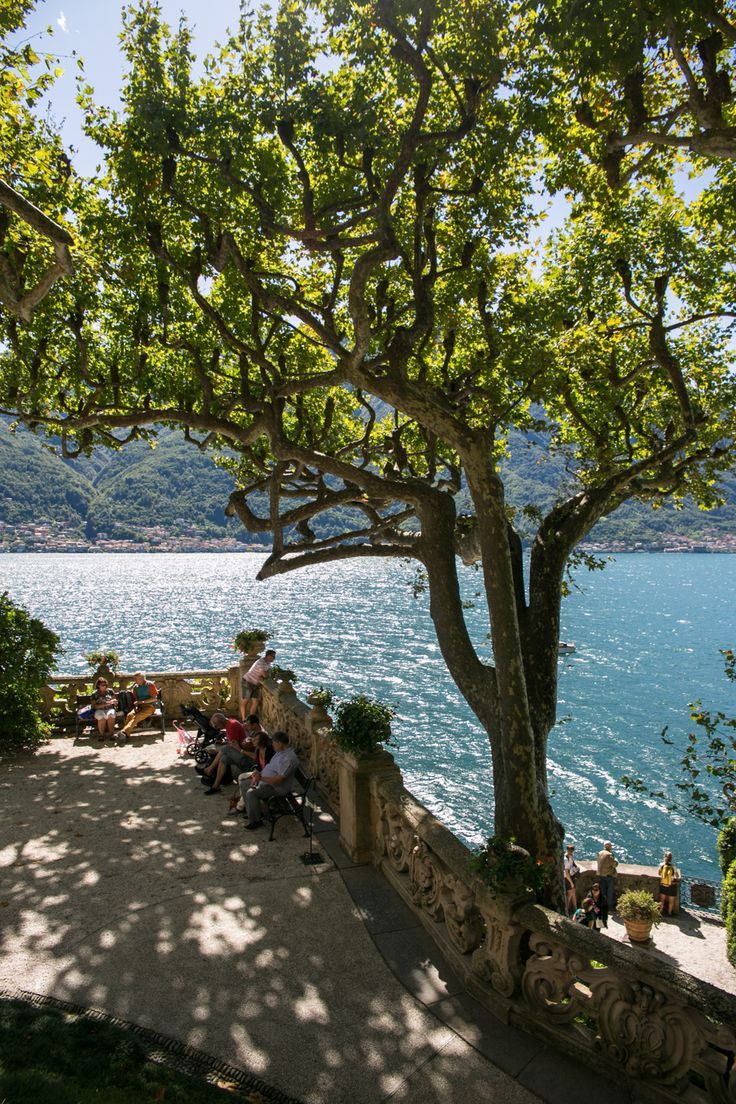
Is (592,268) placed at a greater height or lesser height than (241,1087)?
greater

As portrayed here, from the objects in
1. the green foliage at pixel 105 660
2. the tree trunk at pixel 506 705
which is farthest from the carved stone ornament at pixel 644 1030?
the green foliage at pixel 105 660

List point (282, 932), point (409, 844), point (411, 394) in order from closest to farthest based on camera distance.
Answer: point (282, 932), point (409, 844), point (411, 394)

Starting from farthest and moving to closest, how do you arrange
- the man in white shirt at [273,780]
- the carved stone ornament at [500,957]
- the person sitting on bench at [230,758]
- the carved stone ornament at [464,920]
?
the person sitting on bench at [230,758]
the man in white shirt at [273,780]
the carved stone ornament at [464,920]
the carved stone ornament at [500,957]

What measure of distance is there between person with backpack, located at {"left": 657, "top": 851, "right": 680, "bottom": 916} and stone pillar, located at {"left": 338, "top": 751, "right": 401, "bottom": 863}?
13488 mm

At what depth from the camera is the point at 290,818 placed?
30.0ft

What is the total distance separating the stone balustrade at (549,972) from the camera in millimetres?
4074

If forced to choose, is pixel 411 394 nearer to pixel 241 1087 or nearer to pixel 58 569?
pixel 241 1087

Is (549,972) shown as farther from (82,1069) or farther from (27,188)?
(27,188)

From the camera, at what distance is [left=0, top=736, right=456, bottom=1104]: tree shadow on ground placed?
4.81 meters

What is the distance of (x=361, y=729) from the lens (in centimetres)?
782

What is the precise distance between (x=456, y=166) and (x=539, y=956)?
30.5 ft

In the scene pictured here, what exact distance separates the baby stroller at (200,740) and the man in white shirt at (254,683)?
1045 millimetres

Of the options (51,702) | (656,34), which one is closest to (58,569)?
(51,702)

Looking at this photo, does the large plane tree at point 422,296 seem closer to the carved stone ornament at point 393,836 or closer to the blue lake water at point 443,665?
the carved stone ornament at point 393,836
